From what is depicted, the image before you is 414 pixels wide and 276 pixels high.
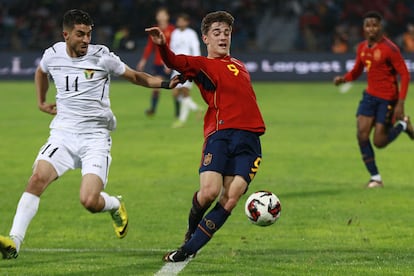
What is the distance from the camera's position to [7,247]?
8.45 m

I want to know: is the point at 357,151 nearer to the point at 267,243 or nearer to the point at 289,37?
the point at 267,243

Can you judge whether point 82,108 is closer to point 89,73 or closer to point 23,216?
point 89,73

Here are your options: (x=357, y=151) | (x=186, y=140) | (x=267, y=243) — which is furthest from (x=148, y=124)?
(x=267, y=243)

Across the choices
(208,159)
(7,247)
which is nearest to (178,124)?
(208,159)

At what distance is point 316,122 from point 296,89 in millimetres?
9425

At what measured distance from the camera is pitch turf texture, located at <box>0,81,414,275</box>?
866 centimetres

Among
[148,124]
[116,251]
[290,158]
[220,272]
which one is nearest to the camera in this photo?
[220,272]

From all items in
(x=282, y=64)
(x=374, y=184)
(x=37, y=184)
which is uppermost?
(x=37, y=184)

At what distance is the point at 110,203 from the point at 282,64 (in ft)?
85.4

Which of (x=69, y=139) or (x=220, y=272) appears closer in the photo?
(x=220, y=272)

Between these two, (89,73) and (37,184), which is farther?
(89,73)

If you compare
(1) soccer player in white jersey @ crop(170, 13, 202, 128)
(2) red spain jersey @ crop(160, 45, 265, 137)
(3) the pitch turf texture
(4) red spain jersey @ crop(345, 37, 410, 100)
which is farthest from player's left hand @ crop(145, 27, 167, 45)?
(1) soccer player in white jersey @ crop(170, 13, 202, 128)

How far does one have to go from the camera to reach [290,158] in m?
17.7

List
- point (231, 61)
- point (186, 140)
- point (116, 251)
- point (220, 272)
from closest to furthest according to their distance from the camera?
point (220, 272) → point (231, 61) → point (116, 251) → point (186, 140)
